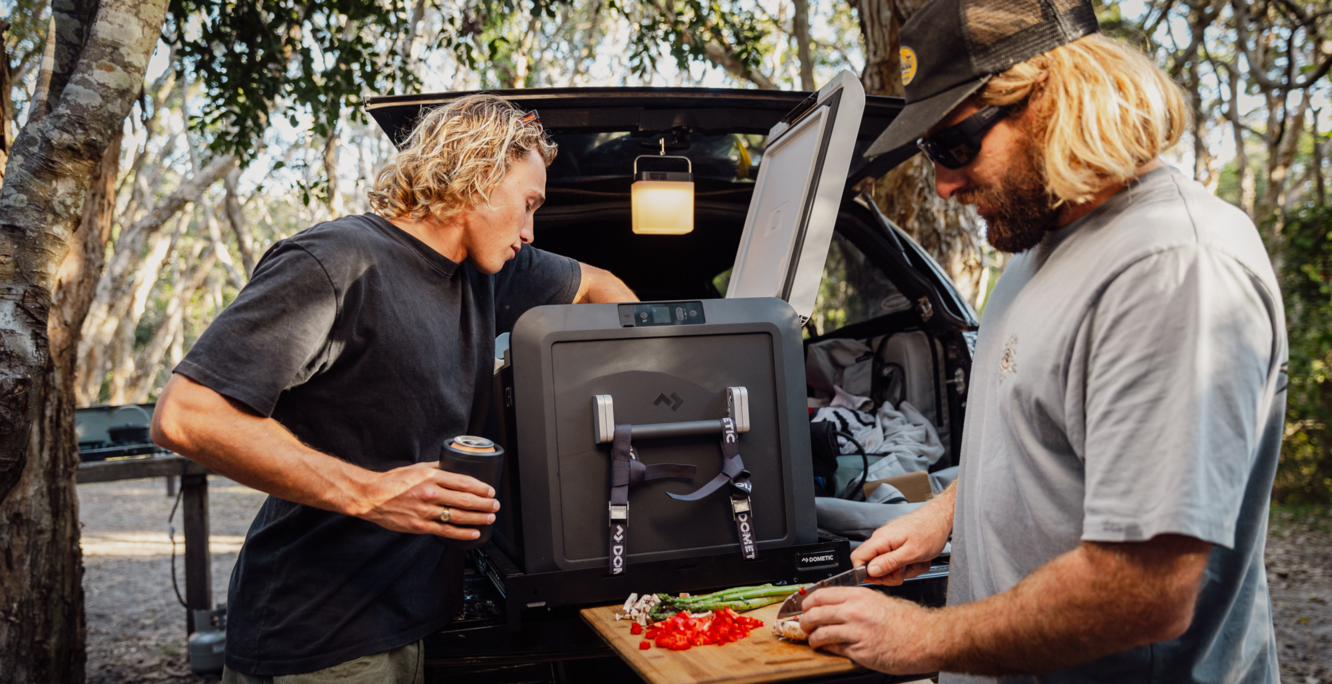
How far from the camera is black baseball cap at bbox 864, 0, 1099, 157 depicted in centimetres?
136

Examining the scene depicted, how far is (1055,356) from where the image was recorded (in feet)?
4.22

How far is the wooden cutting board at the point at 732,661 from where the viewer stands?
1485mm

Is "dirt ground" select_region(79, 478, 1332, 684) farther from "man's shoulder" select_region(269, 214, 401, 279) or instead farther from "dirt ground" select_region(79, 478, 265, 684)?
"man's shoulder" select_region(269, 214, 401, 279)

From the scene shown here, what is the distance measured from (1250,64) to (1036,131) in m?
11.3

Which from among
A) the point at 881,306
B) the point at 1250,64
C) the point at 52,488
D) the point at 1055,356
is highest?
the point at 1250,64

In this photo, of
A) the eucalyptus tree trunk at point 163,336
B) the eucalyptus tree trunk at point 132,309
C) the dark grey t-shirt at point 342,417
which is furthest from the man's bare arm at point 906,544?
the eucalyptus tree trunk at point 163,336

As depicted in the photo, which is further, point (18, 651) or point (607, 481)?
point (18, 651)

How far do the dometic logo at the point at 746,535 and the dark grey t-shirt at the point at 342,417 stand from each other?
0.72 m

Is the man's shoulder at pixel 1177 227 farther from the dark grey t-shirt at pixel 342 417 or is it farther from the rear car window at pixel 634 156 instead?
the rear car window at pixel 634 156

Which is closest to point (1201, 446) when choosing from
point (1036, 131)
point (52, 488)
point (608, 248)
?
point (1036, 131)

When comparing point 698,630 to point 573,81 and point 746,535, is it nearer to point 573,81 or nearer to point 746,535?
point 746,535

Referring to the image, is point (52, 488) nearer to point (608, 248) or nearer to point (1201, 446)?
point (608, 248)

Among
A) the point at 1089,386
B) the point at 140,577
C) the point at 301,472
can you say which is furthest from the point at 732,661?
the point at 140,577

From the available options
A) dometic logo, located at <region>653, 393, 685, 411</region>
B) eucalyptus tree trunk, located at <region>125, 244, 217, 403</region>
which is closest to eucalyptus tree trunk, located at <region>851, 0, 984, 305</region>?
dometic logo, located at <region>653, 393, 685, 411</region>
